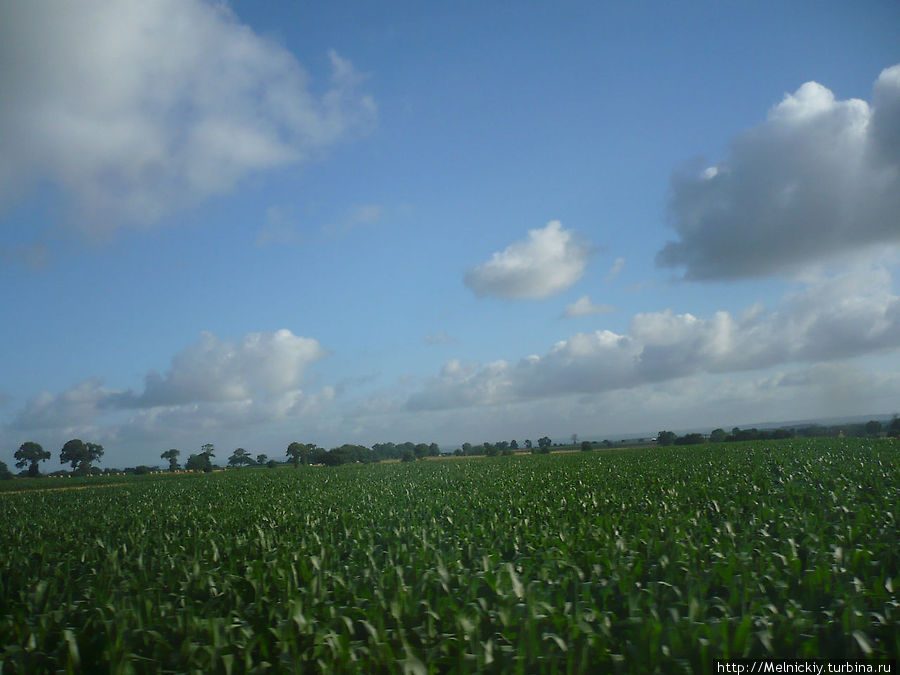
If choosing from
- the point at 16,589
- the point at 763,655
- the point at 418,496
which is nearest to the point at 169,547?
the point at 16,589

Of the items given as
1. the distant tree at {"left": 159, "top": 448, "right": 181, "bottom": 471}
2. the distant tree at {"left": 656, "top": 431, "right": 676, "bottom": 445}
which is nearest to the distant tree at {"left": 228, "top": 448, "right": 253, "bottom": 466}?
the distant tree at {"left": 159, "top": 448, "right": 181, "bottom": 471}

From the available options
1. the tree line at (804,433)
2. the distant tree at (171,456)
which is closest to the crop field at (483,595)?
the tree line at (804,433)

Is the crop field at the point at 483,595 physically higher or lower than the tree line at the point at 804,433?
higher

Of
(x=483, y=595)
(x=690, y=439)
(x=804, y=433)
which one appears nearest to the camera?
(x=483, y=595)

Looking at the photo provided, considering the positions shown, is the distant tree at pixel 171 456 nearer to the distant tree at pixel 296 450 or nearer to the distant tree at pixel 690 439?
the distant tree at pixel 296 450

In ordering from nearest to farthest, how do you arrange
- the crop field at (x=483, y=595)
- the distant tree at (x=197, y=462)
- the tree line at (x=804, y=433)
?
the crop field at (x=483, y=595) < the tree line at (x=804, y=433) < the distant tree at (x=197, y=462)

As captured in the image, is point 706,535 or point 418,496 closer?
point 706,535

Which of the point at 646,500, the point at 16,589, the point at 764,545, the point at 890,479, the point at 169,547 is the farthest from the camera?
the point at 890,479

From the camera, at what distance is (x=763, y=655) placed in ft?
15.5

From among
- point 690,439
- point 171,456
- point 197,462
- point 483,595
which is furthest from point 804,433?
point 171,456

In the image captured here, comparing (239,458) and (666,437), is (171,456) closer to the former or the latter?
(239,458)

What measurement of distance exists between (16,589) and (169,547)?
2.80m

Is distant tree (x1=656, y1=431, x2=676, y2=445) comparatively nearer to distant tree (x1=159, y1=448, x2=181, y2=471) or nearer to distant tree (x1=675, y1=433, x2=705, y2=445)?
distant tree (x1=675, y1=433, x2=705, y2=445)

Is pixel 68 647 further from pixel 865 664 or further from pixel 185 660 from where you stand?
pixel 865 664
